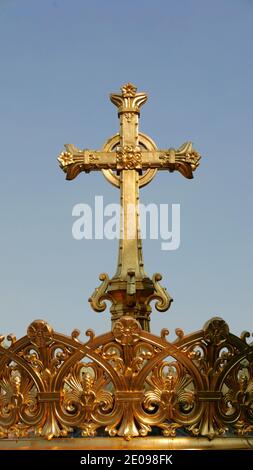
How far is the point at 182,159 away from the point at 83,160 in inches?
32.8

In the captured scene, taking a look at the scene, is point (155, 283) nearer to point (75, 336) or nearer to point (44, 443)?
point (75, 336)

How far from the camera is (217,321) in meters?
6.39

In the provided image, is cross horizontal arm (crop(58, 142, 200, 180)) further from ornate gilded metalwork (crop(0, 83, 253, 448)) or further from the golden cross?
ornate gilded metalwork (crop(0, 83, 253, 448))

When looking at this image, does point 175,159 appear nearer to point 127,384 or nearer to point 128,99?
point 128,99

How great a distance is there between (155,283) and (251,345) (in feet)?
3.30

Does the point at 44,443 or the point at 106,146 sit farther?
the point at 106,146

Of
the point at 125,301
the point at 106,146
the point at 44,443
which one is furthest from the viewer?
the point at 106,146

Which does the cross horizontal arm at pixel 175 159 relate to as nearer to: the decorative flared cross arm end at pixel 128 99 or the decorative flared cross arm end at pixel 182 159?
the decorative flared cross arm end at pixel 182 159

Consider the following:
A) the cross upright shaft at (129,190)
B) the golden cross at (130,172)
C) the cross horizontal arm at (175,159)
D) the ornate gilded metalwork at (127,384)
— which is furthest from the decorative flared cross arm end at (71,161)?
the ornate gilded metalwork at (127,384)

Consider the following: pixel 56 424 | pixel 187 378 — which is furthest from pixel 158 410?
pixel 56 424

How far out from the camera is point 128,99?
779 centimetres

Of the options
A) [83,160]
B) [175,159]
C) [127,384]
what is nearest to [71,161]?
[83,160]

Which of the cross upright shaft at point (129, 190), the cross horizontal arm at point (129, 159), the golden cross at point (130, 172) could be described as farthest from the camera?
the cross horizontal arm at point (129, 159)

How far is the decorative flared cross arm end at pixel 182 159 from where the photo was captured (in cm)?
764
